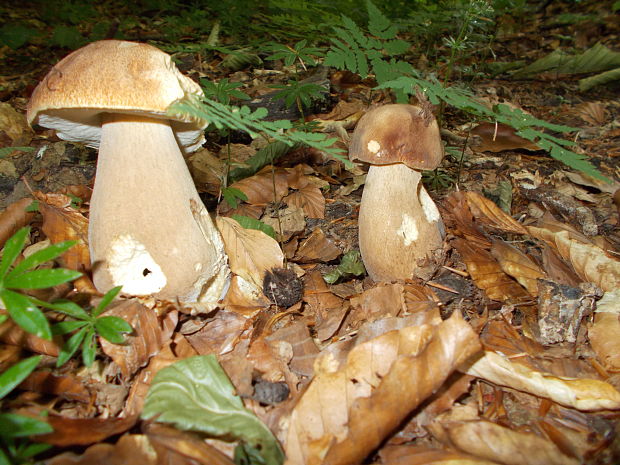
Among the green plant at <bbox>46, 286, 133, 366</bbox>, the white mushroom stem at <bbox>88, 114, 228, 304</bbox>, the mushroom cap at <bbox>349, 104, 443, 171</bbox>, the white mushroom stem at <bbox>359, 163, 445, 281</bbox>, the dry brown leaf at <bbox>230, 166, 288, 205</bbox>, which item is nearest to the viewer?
the green plant at <bbox>46, 286, 133, 366</bbox>

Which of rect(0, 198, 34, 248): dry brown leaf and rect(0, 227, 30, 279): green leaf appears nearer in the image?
rect(0, 227, 30, 279): green leaf

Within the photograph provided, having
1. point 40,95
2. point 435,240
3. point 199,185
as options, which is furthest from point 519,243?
point 40,95

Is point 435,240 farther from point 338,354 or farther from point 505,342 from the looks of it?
point 338,354

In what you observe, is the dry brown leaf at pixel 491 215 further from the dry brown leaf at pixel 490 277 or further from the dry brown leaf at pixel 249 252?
the dry brown leaf at pixel 249 252

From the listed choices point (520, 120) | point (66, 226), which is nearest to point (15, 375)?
point (66, 226)

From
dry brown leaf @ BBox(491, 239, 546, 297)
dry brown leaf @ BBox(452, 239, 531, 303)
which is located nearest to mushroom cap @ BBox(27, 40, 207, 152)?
dry brown leaf @ BBox(452, 239, 531, 303)

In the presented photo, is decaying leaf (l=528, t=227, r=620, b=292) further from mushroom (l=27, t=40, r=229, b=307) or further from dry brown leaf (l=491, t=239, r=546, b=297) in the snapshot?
mushroom (l=27, t=40, r=229, b=307)

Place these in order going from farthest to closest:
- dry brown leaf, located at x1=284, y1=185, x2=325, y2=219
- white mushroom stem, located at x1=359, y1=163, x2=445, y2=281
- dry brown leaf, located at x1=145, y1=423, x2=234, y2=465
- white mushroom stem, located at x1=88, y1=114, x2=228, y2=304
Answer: dry brown leaf, located at x1=284, y1=185, x2=325, y2=219 < white mushroom stem, located at x1=359, y1=163, x2=445, y2=281 < white mushroom stem, located at x1=88, y1=114, x2=228, y2=304 < dry brown leaf, located at x1=145, y1=423, x2=234, y2=465
